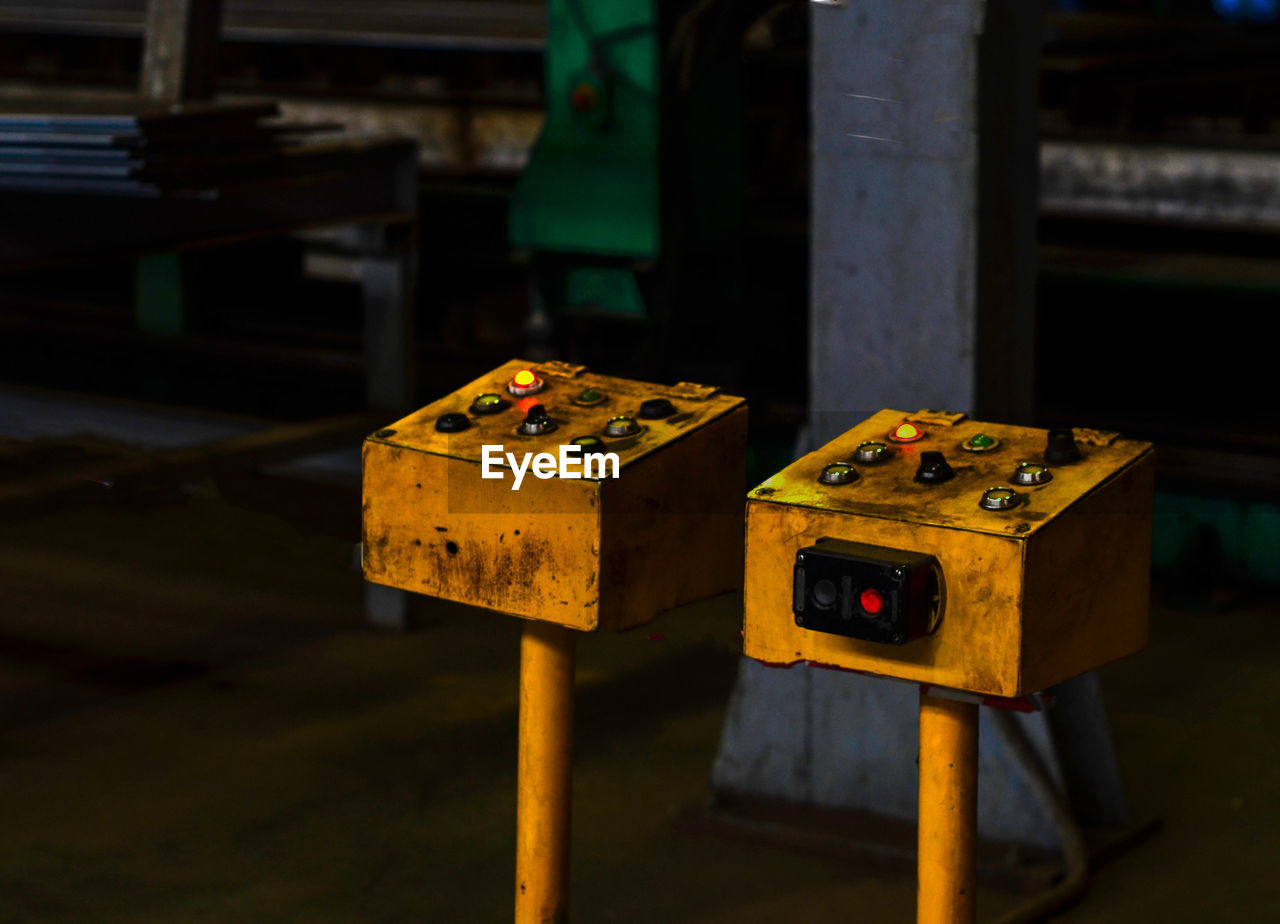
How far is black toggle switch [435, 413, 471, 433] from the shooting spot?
7.33ft

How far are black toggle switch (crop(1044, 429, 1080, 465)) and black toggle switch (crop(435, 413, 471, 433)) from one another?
25.7 inches

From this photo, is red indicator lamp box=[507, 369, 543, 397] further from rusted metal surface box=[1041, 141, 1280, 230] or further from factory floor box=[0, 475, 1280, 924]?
rusted metal surface box=[1041, 141, 1280, 230]

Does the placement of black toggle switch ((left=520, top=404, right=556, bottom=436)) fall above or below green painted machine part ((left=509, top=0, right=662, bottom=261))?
below

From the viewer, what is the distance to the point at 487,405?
2277 millimetres

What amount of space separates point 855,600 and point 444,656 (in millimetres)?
2367

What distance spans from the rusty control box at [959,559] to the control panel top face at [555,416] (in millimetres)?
193

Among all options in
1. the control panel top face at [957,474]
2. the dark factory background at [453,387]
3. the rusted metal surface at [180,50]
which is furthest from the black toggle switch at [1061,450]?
the rusted metal surface at [180,50]

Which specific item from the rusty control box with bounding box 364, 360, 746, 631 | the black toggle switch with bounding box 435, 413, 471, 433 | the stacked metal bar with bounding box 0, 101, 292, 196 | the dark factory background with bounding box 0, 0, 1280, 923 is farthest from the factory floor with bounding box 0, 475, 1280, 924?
the black toggle switch with bounding box 435, 413, 471, 433

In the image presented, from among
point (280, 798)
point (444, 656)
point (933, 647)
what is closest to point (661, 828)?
point (280, 798)

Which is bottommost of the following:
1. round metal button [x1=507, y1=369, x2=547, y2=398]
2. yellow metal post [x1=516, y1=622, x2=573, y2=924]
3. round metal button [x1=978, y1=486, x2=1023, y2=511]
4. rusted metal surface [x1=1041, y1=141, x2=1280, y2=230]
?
yellow metal post [x1=516, y1=622, x2=573, y2=924]

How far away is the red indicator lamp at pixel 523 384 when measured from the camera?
2.31m

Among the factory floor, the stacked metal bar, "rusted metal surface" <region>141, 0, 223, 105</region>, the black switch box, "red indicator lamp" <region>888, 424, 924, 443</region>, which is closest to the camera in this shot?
the black switch box

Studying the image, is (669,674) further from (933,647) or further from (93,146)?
(933,647)

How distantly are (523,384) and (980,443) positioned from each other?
545mm
